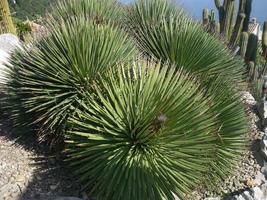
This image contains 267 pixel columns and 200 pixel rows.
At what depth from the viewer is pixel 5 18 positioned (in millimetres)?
9656

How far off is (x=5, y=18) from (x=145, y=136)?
607 centimetres

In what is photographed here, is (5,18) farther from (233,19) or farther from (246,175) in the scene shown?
(246,175)

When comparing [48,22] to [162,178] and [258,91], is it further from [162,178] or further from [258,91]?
[258,91]

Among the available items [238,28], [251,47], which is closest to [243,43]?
[251,47]

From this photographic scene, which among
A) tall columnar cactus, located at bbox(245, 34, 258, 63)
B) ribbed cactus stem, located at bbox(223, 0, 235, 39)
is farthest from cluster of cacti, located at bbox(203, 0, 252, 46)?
tall columnar cactus, located at bbox(245, 34, 258, 63)

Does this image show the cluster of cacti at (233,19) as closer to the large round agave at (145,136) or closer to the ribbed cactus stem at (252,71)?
the ribbed cactus stem at (252,71)

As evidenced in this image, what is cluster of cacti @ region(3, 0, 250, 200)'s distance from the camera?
4645 millimetres

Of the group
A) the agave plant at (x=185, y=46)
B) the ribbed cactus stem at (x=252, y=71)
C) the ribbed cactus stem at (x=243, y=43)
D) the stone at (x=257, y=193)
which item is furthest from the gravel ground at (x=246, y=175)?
the ribbed cactus stem at (x=243, y=43)

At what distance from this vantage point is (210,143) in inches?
189

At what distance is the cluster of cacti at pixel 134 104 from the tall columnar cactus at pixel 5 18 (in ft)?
12.3

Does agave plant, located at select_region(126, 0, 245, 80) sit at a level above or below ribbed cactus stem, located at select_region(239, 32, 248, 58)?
above

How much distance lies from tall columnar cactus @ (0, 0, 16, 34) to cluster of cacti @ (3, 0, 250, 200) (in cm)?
375

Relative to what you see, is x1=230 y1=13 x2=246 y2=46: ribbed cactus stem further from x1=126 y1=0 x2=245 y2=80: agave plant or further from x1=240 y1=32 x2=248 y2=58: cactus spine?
x1=126 y1=0 x2=245 y2=80: agave plant

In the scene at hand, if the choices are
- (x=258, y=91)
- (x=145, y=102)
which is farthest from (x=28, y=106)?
(x=258, y=91)
